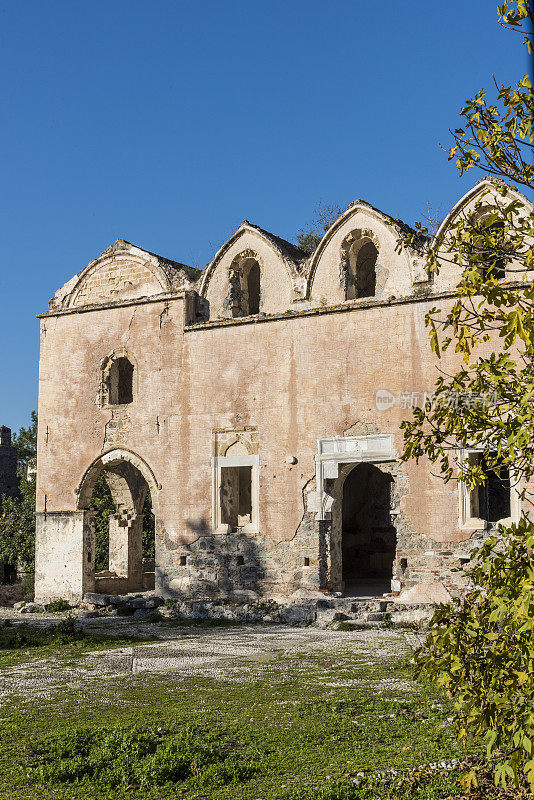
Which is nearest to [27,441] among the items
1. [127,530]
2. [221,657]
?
[127,530]

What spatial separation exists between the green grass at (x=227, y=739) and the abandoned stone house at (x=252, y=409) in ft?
19.2

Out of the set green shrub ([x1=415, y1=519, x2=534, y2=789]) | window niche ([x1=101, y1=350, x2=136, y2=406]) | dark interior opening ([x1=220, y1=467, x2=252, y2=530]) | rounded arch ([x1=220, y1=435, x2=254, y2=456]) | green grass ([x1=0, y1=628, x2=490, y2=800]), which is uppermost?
window niche ([x1=101, y1=350, x2=136, y2=406])

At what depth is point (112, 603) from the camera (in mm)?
16828

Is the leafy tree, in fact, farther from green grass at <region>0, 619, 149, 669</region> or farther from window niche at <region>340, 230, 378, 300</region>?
window niche at <region>340, 230, 378, 300</region>

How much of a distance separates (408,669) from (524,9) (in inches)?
294

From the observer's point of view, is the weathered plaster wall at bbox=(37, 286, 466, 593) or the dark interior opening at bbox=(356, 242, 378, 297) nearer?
the weathered plaster wall at bbox=(37, 286, 466, 593)

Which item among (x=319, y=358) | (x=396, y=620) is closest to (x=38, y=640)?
(x=396, y=620)

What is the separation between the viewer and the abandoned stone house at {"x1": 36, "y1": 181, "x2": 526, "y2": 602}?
48.1ft

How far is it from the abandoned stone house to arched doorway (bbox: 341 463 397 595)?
1074mm

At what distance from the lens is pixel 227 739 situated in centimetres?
662

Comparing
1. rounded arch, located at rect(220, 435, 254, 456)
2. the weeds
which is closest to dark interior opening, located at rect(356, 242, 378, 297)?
rounded arch, located at rect(220, 435, 254, 456)

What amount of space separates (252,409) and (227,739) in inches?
385
